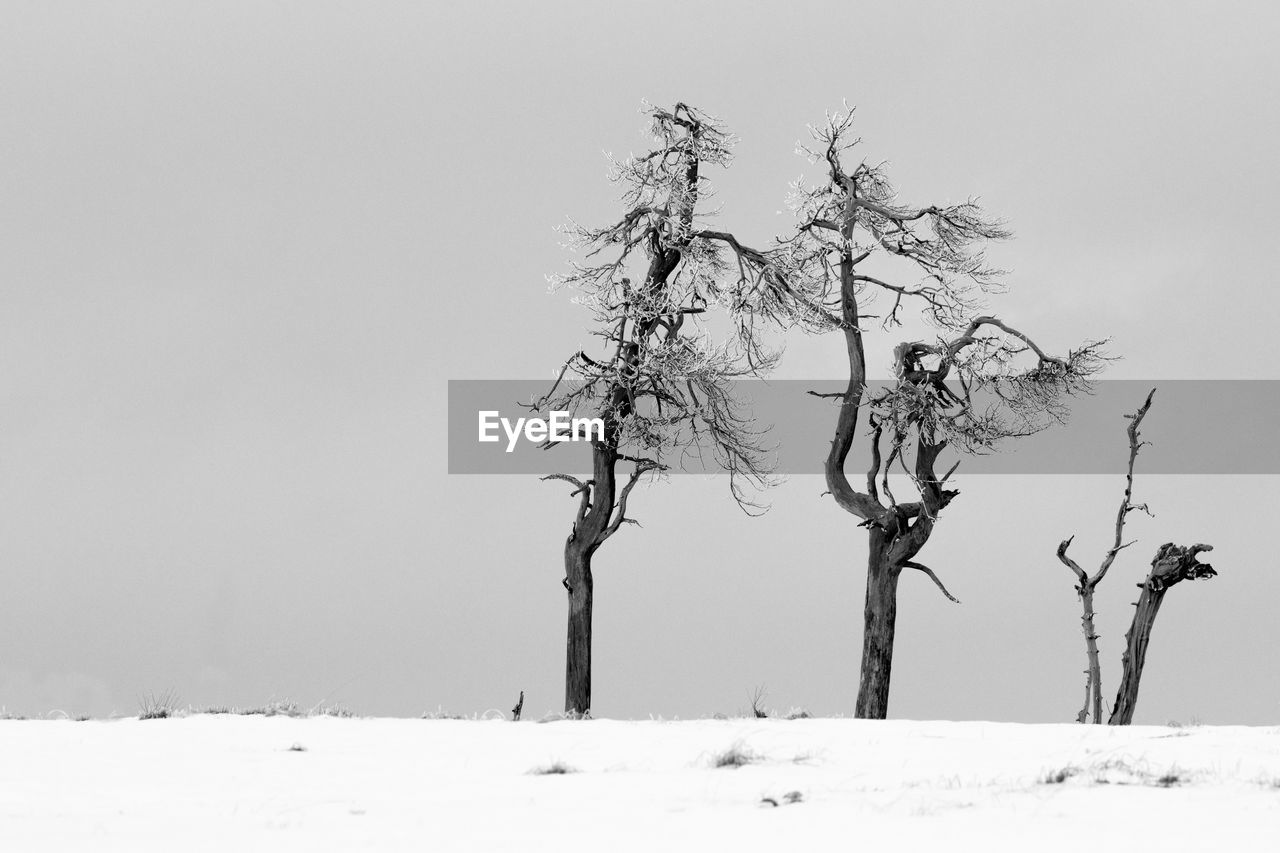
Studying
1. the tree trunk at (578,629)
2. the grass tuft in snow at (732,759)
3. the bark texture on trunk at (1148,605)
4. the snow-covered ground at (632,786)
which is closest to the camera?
the snow-covered ground at (632,786)

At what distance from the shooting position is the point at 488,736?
544 inches

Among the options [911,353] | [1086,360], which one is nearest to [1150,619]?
[1086,360]

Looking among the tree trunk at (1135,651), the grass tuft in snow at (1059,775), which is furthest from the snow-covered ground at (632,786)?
the tree trunk at (1135,651)

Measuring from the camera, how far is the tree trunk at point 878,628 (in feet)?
76.9

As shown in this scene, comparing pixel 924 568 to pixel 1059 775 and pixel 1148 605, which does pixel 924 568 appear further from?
pixel 1059 775

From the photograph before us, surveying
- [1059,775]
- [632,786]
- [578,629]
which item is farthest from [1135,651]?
[632,786]

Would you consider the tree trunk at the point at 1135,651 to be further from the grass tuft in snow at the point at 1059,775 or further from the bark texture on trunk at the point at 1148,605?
the grass tuft in snow at the point at 1059,775

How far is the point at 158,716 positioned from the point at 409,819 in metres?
7.49

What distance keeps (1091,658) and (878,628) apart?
436cm

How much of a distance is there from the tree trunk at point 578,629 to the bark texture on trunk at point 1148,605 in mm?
9582

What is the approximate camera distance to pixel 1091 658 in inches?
977

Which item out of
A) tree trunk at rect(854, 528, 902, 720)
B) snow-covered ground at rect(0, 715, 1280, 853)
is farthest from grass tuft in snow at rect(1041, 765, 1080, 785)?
tree trunk at rect(854, 528, 902, 720)

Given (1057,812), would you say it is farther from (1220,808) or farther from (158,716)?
(158,716)

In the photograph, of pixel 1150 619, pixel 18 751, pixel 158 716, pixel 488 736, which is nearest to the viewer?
pixel 18 751
